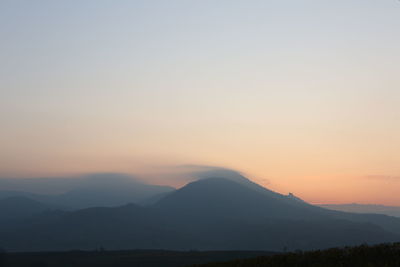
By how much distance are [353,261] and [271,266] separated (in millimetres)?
3954

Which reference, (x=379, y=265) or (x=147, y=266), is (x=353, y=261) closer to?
(x=379, y=265)

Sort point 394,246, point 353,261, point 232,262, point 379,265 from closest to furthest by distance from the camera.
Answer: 1. point 379,265
2. point 353,261
3. point 394,246
4. point 232,262

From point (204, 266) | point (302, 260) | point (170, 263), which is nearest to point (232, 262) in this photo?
point (204, 266)

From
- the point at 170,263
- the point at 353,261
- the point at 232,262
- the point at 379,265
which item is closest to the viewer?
the point at 379,265

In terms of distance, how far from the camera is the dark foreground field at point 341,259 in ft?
67.2

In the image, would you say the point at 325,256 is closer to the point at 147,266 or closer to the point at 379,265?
the point at 379,265

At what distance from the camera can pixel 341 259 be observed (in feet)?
70.8

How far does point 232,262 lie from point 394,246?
8.37 meters

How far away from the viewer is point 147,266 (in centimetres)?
19938

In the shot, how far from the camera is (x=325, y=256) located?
22.4 m

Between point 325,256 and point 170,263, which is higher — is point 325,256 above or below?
above

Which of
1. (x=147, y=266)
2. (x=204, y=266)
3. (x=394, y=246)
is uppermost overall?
(x=394, y=246)

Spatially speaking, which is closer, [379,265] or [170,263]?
[379,265]

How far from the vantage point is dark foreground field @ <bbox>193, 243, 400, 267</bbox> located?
20.5m
